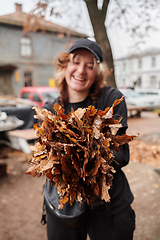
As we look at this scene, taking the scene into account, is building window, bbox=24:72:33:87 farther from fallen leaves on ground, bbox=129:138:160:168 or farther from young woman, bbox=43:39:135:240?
young woman, bbox=43:39:135:240

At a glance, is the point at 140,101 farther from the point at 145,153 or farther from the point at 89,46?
the point at 89,46

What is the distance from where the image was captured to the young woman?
1.36 meters

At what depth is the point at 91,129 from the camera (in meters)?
1.02

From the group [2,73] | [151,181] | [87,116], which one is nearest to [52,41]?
[2,73]

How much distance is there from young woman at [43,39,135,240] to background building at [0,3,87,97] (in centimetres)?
1647

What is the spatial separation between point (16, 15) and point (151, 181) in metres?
19.1

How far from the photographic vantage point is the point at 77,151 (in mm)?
987

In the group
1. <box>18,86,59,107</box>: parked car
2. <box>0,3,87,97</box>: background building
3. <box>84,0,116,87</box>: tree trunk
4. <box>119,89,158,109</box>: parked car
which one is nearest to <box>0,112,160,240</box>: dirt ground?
<box>84,0,116,87</box>: tree trunk

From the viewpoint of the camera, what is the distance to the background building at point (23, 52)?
17.3 metres

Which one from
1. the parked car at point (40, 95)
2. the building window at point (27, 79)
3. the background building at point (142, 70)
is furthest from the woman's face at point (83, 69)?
A: the background building at point (142, 70)

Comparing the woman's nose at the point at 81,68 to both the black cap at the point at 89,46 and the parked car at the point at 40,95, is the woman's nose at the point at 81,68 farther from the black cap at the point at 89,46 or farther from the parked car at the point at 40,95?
the parked car at the point at 40,95

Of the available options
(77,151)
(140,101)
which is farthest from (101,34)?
(140,101)

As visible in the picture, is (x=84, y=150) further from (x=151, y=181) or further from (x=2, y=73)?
(x=2, y=73)

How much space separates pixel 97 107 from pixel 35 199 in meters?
2.52
